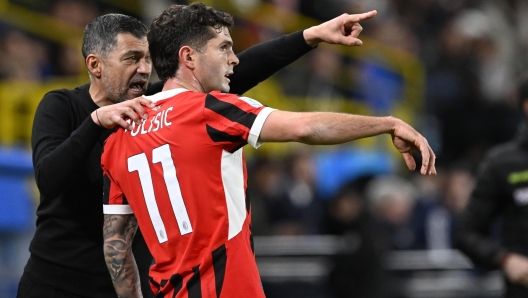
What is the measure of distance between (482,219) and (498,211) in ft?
0.36

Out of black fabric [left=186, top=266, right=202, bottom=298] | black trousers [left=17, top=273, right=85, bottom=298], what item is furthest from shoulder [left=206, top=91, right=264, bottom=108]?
black trousers [left=17, top=273, right=85, bottom=298]

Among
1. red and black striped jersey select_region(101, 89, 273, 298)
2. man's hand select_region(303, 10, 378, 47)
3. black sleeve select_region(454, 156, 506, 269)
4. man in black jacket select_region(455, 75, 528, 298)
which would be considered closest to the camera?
red and black striped jersey select_region(101, 89, 273, 298)

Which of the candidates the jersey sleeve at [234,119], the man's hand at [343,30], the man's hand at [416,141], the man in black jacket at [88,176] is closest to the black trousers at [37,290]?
the man in black jacket at [88,176]

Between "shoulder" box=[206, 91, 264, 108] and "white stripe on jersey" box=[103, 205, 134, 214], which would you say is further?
"white stripe on jersey" box=[103, 205, 134, 214]

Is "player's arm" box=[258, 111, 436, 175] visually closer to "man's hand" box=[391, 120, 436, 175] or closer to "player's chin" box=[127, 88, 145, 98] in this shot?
"man's hand" box=[391, 120, 436, 175]

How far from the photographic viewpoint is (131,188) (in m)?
3.51

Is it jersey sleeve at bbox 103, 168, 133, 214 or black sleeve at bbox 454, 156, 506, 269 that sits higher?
jersey sleeve at bbox 103, 168, 133, 214

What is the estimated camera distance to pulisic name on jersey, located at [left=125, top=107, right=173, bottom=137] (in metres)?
3.43

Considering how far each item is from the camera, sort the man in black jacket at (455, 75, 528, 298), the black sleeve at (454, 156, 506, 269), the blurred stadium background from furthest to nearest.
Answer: the blurred stadium background → the black sleeve at (454, 156, 506, 269) → the man in black jacket at (455, 75, 528, 298)

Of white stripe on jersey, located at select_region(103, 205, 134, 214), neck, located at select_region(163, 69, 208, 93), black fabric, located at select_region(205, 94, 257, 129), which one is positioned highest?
neck, located at select_region(163, 69, 208, 93)

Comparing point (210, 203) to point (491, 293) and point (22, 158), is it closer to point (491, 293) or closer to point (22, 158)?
point (22, 158)

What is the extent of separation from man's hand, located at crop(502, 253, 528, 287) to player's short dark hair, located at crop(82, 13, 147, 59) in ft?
8.71

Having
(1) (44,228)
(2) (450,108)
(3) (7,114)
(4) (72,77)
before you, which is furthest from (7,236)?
(2) (450,108)

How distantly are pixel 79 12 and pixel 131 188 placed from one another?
22.7ft
